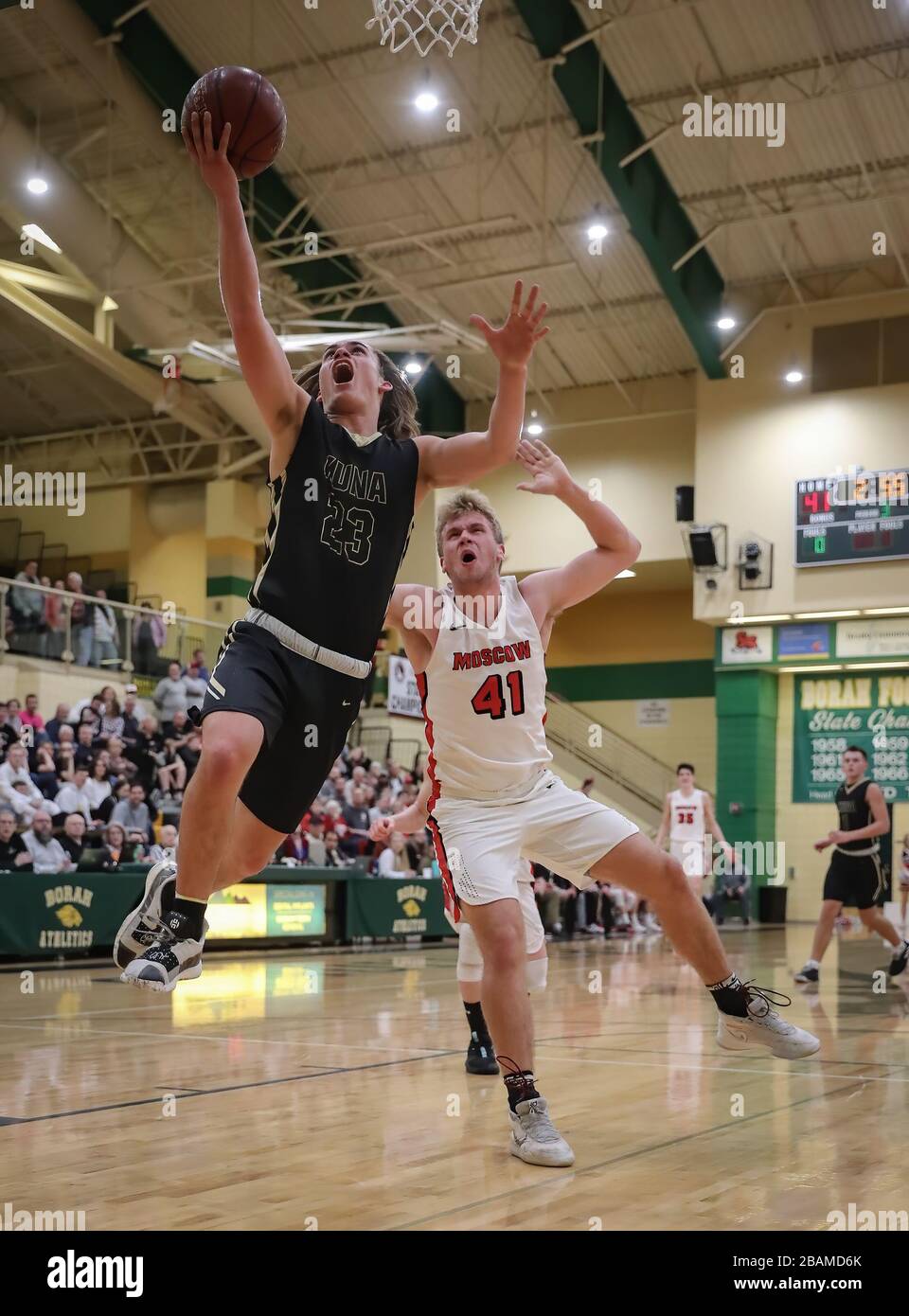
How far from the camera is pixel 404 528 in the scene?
A: 13.7 ft

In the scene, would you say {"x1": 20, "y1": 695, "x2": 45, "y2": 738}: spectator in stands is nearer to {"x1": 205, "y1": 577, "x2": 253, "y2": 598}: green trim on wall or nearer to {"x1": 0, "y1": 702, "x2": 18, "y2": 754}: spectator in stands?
{"x1": 0, "y1": 702, "x2": 18, "y2": 754}: spectator in stands

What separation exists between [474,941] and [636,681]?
2655 centimetres

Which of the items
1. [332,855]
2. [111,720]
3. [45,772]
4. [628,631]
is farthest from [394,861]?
[628,631]

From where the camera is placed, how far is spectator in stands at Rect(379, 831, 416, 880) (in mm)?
18266

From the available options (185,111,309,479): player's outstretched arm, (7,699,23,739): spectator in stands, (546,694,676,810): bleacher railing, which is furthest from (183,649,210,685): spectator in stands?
(185,111,309,479): player's outstretched arm

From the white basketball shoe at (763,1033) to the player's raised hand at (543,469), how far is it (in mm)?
1883

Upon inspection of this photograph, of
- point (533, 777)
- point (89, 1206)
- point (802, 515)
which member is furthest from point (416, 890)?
point (89, 1206)

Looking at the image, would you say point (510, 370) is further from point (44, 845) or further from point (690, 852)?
point (690, 852)

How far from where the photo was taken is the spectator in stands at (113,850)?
44.3ft

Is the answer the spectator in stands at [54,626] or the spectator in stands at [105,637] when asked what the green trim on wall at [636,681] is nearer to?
the spectator in stands at [105,637]

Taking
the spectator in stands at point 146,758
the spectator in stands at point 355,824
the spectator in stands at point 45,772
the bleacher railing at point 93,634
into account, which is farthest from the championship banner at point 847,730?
the spectator in stands at point 45,772

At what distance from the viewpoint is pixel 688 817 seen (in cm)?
1551
